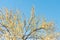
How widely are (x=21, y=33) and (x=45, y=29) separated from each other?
2.89 meters

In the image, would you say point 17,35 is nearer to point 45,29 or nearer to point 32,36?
point 32,36

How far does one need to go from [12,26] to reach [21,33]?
46.9 inches

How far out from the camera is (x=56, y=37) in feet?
79.4

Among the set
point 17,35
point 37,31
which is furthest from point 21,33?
point 37,31

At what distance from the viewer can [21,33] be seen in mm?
23469

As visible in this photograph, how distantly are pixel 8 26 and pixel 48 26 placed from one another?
4.24 metres

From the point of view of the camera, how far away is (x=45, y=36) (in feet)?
79.7

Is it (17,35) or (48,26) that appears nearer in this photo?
(17,35)

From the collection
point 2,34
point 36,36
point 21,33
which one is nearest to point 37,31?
point 36,36

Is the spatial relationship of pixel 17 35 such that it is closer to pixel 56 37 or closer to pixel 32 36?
pixel 32 36

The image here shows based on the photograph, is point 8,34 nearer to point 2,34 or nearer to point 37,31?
point 2,34

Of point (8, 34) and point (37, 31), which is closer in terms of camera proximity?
point (8, 34)

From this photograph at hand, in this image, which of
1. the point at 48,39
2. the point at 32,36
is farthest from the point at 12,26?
the point at 48,39

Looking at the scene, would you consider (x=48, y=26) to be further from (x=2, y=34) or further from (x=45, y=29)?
(x=2, y=34)
